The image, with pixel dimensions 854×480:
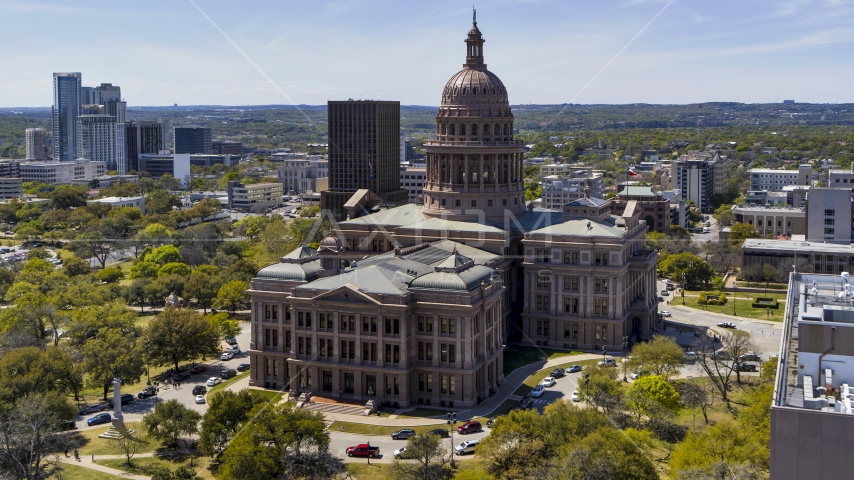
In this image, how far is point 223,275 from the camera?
151m

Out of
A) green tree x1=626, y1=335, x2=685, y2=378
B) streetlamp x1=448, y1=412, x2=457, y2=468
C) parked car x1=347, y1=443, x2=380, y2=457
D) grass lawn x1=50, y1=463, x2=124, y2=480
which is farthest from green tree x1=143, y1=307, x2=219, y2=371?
green tree x1=626, y1=335, x2=685, y2=378

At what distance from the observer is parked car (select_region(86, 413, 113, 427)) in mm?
92919

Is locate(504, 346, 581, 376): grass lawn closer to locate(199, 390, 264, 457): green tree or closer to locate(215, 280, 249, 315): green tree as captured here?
locate(199, 390, 264, 457): green tree

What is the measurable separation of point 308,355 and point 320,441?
24.4 m

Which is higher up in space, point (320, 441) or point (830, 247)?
point (830, 247)

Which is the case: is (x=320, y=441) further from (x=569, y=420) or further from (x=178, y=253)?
(x=178, y=253)

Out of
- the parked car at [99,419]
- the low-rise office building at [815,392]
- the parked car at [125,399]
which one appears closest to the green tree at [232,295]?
the parked car at [125,399]

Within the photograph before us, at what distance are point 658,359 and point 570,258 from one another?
24112mm

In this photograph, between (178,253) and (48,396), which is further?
(178,253)

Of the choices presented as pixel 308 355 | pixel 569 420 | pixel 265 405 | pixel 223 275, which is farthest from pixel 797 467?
pixel 223 275

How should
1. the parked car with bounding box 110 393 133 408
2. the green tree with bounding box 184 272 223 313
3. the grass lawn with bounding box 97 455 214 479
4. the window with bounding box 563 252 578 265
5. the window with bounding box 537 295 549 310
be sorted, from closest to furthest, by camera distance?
the grass lawn with bounding box 97 455 214 479 < the parked car with bounding box 110 393 133 408 < the window with bounding box 563 252 578 265 < the window with bounding box 537 295 549 310 < the green tree with bounding box 184 272 223 313

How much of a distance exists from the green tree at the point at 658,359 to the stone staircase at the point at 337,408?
3200 centimetres

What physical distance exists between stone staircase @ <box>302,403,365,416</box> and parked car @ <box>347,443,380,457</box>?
11.3 metres

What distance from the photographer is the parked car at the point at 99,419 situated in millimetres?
92919
